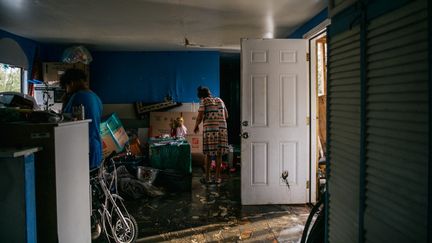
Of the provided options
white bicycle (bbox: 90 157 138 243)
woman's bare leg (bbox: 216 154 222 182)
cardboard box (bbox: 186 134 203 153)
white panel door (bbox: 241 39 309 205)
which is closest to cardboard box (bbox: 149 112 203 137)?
cardboard box (bbox: 186 134 203 153)

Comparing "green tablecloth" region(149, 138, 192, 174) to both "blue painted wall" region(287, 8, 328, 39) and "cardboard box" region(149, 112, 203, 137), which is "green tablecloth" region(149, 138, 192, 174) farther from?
"blue painted wall" region(287, 8, 328, 39)

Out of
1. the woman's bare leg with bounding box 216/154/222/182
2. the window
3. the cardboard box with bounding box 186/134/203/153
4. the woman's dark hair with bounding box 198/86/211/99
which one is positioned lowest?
the woman's bare leg with bounding box 216/154/222/182

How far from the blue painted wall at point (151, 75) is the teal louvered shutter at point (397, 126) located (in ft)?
20.9

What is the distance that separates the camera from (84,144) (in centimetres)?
250

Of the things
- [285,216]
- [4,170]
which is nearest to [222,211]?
[285,216]

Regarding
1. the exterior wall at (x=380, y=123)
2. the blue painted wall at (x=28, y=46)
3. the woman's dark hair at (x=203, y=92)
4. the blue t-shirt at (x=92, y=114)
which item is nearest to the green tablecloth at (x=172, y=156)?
the woman's dark hair at (x=203, y=92)

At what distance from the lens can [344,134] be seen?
1.82 m

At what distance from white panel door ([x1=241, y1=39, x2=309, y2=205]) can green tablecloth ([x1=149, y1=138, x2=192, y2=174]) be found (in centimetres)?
117

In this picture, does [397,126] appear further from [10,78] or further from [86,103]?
[10,78]

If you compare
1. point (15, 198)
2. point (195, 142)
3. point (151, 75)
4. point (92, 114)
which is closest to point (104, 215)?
point (92, 114)

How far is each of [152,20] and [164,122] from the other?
3.00 meters

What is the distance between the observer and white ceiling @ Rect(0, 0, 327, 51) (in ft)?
13.1

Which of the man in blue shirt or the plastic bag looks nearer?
the man in blue shirt

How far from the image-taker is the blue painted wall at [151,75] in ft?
25.1
